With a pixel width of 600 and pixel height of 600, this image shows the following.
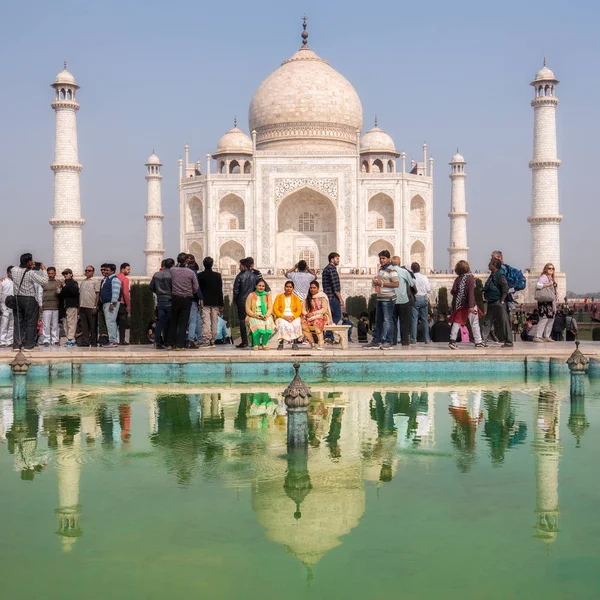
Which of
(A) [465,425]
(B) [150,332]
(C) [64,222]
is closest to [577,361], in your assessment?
(A) [465,425]

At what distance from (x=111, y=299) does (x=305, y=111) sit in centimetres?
2328

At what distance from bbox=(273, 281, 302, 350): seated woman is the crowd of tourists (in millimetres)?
10

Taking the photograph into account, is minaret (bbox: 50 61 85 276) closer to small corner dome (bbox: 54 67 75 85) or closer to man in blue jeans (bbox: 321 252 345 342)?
small corner dome (bbox: 54 67 75 85)

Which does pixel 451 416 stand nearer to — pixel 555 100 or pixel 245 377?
pixel 245 377

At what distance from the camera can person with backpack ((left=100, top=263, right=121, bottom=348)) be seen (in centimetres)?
930

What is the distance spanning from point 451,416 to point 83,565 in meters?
3.25

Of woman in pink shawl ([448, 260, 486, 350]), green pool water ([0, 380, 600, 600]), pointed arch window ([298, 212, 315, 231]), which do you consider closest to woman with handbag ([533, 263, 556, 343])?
woman in pink shawl ([448, 260, 486, 350])

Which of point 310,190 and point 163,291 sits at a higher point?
point 310,190

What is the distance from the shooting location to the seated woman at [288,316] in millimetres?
8680

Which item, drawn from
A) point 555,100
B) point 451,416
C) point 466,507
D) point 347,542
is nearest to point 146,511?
point 347,542

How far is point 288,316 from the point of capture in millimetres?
8719

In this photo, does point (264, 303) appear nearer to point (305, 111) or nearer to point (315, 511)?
point (315, 511)

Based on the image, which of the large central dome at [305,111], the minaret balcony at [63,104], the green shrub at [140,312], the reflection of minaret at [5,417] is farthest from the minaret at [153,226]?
the reflection of minaret at [5,417]

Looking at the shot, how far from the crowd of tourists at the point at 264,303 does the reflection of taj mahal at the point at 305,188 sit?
19.9 meters
